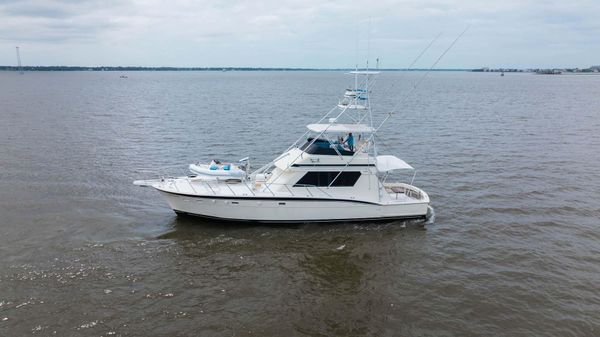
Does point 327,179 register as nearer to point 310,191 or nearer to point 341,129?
point 310,191

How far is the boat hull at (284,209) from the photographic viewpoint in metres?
16.8

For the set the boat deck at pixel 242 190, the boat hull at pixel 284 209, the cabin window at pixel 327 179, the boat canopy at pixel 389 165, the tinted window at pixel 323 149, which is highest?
the tinted window at pixel 323 149

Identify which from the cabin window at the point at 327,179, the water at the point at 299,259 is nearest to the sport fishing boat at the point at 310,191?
the cabin window at the point at 327,179

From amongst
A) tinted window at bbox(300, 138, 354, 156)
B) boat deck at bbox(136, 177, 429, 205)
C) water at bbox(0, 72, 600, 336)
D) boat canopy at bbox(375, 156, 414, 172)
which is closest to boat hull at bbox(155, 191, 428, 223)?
boat deck at bbox(136, 177, 429, 205)

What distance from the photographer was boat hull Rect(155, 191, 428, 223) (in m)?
16.8

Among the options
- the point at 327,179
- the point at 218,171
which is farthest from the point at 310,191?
the point at 218,171

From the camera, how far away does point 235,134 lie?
118ft

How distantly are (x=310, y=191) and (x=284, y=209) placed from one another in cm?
133

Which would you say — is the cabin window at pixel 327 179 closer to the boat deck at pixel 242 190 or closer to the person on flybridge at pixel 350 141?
the boat deck at pixel 242 190

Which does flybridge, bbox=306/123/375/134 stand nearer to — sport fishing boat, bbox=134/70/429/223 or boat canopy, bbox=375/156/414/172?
sport fishing boat, bbox=134/70/429/223

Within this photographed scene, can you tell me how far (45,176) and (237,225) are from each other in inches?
516

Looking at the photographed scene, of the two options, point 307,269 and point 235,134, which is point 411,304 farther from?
point 235,134

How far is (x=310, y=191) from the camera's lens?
56.9 feet

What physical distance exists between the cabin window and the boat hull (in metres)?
0.76
